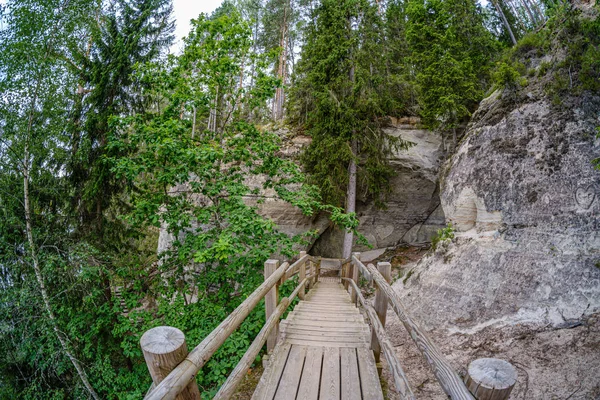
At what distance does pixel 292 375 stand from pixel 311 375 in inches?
7.3

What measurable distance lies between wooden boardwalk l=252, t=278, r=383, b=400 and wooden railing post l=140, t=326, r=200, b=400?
1.30 meters

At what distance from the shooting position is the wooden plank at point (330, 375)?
2.70 meters

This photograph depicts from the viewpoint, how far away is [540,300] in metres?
5.48

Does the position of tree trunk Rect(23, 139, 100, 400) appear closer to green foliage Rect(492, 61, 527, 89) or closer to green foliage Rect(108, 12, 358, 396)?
green foliage Rect(108, 12, 358, 396)

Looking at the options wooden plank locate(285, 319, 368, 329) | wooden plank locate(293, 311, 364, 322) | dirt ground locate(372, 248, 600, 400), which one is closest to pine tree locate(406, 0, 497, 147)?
dirt ground locate(372, 248, 600, 400)

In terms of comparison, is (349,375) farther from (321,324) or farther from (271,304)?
(321,324)

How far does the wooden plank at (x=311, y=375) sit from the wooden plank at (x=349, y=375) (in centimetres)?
24

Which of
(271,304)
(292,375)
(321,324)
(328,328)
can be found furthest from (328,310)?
(292,375)

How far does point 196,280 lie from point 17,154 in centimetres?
423

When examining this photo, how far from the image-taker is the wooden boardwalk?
8.93 ft

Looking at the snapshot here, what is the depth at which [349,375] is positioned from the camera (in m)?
3.02

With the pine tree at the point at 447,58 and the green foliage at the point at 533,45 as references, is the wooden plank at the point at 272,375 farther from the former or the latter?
the pine tree at the point at 447,58

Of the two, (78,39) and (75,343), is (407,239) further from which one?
(78,39)

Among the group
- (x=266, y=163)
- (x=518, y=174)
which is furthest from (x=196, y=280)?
(x=518, y=174)
